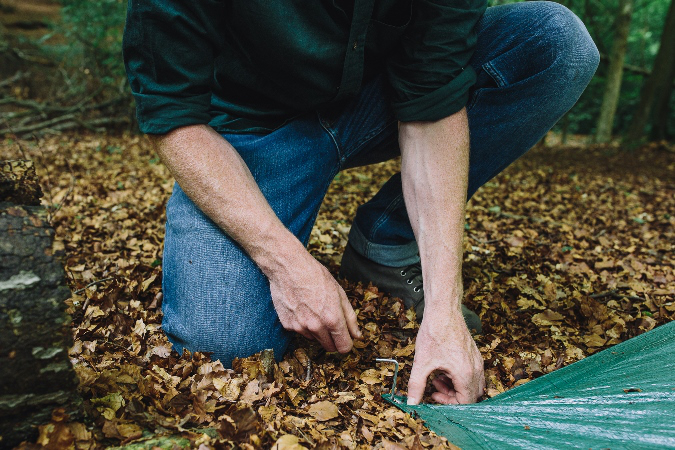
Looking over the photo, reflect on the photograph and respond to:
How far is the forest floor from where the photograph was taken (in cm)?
124

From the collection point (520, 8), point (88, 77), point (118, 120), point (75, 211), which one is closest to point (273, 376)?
point (520, 8)

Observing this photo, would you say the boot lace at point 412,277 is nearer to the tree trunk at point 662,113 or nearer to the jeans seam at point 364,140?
the jeans seam at point 364,140

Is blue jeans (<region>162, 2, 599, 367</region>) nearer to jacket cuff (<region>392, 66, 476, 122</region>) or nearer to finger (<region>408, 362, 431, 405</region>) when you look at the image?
jacket cuff (<region>392, 66, 476, 122</region>)

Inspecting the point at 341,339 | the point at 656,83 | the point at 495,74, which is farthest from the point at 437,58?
the point at 656,83

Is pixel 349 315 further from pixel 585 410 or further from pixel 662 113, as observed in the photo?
pixel 662 113

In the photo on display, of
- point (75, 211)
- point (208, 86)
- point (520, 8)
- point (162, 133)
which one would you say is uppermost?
point (520, 8)

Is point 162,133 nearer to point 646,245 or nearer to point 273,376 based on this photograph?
point 273,376

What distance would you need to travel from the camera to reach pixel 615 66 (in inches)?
414

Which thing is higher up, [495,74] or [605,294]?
[495,74]

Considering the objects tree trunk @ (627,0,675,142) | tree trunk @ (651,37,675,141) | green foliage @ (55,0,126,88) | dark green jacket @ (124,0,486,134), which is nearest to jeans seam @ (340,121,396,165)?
dark green jacket @ (124,0,486,134)

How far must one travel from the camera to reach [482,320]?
2109mm

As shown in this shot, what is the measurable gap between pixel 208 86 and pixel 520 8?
1.31 meters

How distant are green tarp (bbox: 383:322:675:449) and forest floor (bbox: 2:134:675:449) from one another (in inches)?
3.6

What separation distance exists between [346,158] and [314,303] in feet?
2.63
